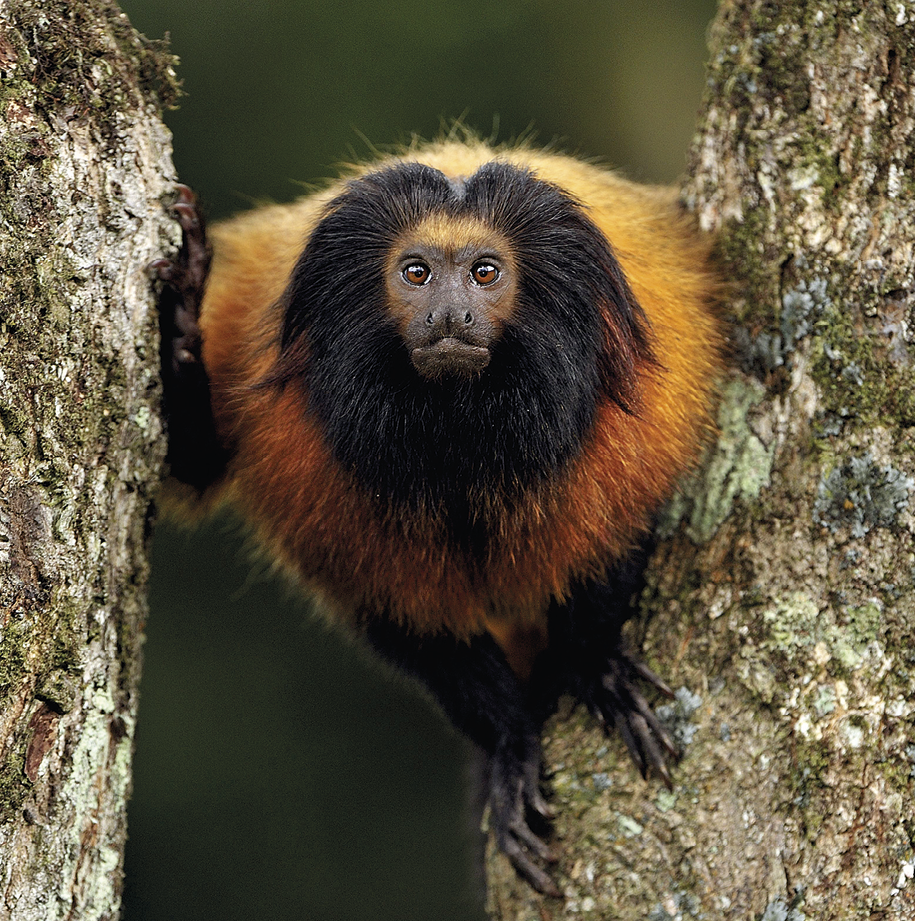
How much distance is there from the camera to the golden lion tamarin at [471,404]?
3406 millimetres

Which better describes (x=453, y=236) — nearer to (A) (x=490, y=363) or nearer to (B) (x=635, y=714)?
(A) (x=490, y=363)

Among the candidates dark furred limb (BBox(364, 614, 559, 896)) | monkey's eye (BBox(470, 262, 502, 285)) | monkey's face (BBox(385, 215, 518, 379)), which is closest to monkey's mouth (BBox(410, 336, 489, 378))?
monkey's face (BBox(385, 215, 518, 379))

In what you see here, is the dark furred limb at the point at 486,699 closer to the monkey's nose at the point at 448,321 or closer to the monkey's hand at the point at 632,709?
the monkey's hand at the point at 632,709

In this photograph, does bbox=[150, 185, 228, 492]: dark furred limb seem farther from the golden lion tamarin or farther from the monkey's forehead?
the monkey's forehead

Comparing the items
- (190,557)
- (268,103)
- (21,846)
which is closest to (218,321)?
(21,846)

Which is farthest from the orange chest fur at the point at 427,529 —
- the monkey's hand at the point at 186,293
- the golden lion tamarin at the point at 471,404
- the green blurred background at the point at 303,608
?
the green blurred background at the point at 303,608

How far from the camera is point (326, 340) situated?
349 cm

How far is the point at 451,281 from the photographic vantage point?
3.34 meters

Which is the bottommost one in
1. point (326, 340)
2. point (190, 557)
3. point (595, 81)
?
point (190, 557)

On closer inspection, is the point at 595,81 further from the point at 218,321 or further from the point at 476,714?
the point at 476,714

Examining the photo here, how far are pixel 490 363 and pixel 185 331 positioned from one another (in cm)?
96

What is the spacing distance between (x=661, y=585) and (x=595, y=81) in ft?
14.5

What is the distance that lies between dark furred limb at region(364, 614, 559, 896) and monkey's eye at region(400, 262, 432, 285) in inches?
48.9

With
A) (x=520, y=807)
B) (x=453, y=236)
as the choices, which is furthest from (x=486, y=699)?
(x=453, y=236)
